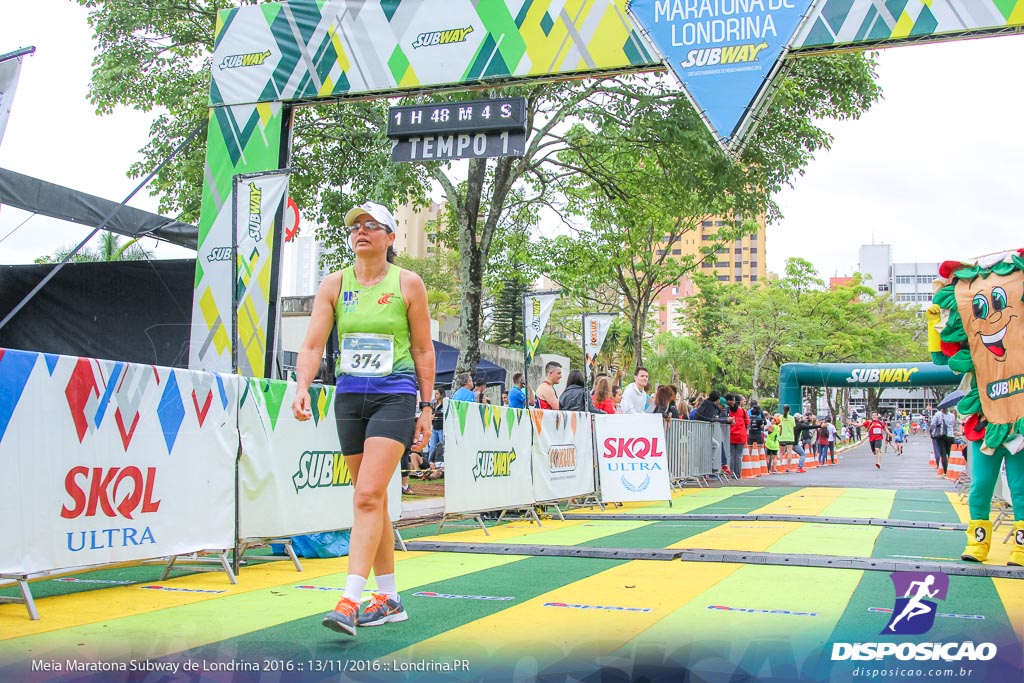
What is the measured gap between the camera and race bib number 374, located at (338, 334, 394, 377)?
13.8 ft

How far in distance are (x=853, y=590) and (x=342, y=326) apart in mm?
3181

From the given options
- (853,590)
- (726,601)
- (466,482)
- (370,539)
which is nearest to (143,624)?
(370,539)

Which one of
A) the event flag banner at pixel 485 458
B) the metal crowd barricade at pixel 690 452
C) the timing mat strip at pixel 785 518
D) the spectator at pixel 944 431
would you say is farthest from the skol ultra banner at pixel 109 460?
the spectator at pixel 944 431

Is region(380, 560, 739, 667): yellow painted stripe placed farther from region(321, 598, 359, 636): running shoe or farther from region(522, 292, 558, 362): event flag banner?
region(522, 292, 558, 362): event flag banner

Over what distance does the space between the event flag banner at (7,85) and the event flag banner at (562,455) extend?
5913 mm

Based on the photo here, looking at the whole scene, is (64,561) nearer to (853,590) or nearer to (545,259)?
(853,590)

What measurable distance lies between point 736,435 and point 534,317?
851 cm

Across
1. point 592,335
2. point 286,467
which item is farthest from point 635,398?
point 286,467

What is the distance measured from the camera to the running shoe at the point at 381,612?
4.12 m

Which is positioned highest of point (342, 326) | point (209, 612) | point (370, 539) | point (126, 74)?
point (126, 74)

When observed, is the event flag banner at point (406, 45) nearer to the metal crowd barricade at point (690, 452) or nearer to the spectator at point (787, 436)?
the metal crowd barricade at point (690, 452)

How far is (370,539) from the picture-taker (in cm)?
405

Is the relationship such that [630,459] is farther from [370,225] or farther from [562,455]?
[370,225]

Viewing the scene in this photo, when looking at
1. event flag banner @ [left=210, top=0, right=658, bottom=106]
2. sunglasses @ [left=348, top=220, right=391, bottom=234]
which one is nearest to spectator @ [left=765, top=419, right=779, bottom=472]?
event flag banner @ [left=210, top=0, right=658, bottom=106]
